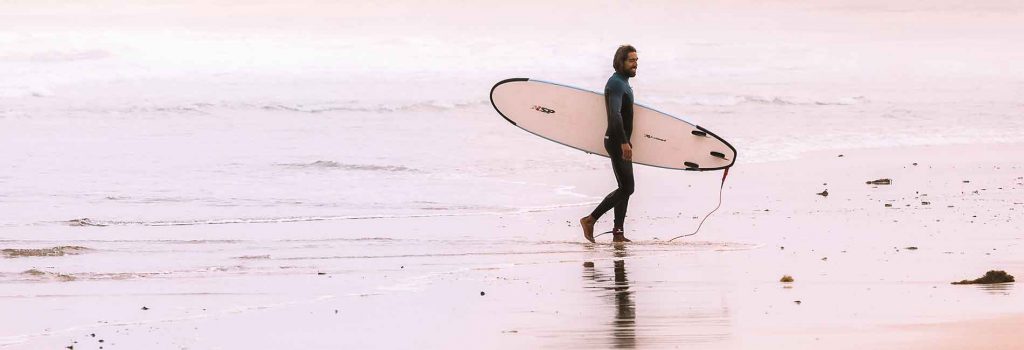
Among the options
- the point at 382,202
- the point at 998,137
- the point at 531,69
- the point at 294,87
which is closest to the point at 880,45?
the point at 531,69

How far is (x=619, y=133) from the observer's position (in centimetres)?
1039

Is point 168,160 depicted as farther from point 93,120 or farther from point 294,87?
point 294,87

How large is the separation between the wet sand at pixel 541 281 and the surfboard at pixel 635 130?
51 centimetres

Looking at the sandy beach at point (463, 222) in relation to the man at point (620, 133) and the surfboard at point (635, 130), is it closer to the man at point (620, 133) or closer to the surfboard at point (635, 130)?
the man at point (620, 133)

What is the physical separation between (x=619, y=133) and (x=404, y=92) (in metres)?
29.9

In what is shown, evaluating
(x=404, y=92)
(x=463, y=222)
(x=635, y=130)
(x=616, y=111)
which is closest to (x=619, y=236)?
(x=616, y=111)

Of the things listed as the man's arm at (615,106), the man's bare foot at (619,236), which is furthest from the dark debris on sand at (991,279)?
the man's arm at (615,106)

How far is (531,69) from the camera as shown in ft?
161

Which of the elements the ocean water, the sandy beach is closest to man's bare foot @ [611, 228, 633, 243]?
the sandy beach

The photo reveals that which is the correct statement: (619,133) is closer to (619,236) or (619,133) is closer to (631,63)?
(631,63)

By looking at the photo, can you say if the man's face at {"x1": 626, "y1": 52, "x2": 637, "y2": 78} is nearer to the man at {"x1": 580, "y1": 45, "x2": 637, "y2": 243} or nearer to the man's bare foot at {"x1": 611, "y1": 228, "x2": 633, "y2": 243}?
the man at {"x1": 580, "y1": 45, "x2": 637, "y2": 243}

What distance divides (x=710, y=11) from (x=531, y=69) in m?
30.7

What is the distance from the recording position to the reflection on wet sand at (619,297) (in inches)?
235

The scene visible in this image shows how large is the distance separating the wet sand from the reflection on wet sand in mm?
22
